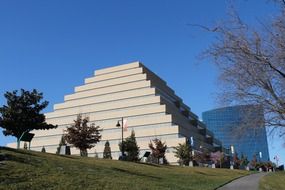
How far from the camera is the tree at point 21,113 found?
3475 centimetres

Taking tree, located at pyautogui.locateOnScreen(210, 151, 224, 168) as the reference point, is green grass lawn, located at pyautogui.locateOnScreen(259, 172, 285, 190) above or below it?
below

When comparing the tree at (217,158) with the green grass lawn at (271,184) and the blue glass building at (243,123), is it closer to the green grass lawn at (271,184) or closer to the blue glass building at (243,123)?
the green grass lawn at (271,184)

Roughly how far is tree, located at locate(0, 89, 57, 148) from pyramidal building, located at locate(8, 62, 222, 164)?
192 feet

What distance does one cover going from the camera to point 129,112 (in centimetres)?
10812

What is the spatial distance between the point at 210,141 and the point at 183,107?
13626 millimetres

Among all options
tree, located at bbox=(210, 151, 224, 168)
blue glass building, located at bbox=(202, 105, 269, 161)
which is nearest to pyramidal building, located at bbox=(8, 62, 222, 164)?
tree, located at bbox=(210, 151, 224, 168)

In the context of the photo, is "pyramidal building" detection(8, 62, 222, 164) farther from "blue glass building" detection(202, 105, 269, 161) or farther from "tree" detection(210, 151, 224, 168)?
"blue glass building" detection(202, 105, 269, 161)

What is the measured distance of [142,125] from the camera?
103 meters

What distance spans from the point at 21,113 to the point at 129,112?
241 ft

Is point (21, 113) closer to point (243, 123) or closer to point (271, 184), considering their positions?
point (271, 184)

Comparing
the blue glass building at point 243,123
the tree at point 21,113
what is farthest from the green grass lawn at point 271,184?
the tree at point 21,113

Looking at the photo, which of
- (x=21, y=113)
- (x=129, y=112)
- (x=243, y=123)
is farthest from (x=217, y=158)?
(x=243, y=123)

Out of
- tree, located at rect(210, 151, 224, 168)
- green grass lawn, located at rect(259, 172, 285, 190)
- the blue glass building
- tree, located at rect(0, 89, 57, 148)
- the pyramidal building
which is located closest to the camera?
the blue glass building

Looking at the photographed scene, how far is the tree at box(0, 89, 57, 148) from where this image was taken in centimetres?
3475
